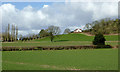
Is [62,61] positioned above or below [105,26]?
below

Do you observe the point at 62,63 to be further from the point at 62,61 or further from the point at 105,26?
the point at 105,26

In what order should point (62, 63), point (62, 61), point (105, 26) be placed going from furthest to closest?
point (105, 26) < point (62, 61) < point (62, 63)

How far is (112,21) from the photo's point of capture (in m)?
56.4

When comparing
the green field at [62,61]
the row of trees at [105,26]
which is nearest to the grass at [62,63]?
the green field at [62,61]

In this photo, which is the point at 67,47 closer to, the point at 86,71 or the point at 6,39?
the point at 86,71

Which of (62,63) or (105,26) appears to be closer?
(62,63)

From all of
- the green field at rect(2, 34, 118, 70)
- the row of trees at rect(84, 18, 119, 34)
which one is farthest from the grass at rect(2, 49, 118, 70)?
the row of trees at rect(84, 18, 119, 34)

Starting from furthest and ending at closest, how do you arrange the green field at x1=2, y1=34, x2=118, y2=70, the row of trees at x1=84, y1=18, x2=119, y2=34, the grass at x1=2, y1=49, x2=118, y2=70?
the row of trees at x1=84, y1=18, x2=119, y2=34 < the green field at x1=2, y1=34, x2=118, y2=70 < the grass at x1=2, y1=49, x2=118, y2=70

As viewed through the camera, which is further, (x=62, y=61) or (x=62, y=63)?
(x=62, y=61)

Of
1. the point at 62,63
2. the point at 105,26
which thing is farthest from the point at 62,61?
the point at 105,26

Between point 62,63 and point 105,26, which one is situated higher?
point 105,26

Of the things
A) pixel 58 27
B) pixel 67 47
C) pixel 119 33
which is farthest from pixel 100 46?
pixel 119 33

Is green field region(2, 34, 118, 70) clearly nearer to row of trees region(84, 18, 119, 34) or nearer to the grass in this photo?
the grass

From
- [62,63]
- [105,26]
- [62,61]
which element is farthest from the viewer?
[105,26]
